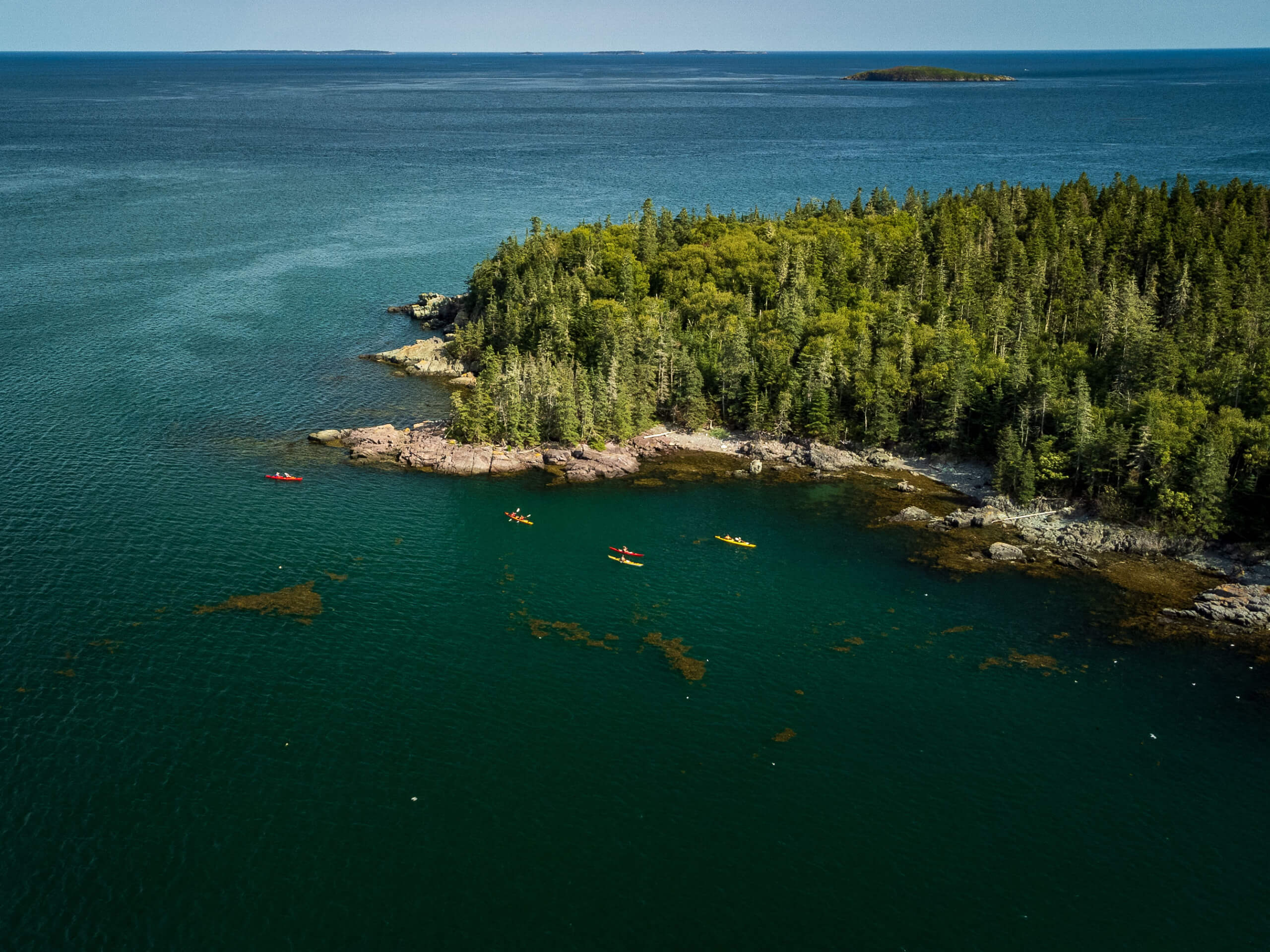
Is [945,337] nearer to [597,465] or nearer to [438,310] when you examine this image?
[597,465]

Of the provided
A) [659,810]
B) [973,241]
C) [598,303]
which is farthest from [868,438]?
[659,810]

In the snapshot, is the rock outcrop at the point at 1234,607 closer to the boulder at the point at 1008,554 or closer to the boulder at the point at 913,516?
the boulder at the point at 1008,554

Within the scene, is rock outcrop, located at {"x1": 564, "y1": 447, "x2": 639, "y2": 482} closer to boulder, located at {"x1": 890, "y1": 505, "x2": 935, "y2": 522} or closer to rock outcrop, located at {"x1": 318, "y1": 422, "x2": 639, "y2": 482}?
rock outcrop, located at {"x1": 318, "y1": 422, "x2": 639, "y2": 482}

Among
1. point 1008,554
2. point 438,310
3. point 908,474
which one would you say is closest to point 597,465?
point 908,474

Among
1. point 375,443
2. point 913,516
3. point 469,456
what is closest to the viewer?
point 913,516

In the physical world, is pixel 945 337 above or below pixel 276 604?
above

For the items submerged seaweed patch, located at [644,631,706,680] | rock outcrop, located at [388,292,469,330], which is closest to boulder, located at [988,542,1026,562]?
submerged seaweed patch, located at [644,631,706,680]
